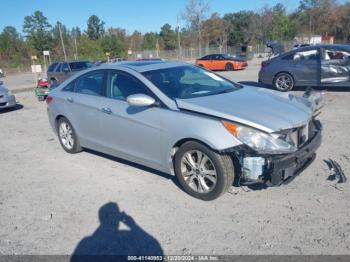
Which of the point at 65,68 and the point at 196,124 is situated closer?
the point at 196,124

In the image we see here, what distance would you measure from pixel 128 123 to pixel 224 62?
892 inches

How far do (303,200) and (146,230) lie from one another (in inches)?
72.9

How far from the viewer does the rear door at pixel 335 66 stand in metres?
10.6

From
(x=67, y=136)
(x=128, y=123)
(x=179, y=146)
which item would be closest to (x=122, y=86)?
(x=128, y=123)

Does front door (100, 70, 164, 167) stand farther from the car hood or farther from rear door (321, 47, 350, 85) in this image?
A: rear door (321, 47, 350, 85)

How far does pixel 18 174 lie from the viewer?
552cm

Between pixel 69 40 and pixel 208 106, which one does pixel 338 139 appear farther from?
pixel 69 40

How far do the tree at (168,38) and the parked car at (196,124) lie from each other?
3053 inches

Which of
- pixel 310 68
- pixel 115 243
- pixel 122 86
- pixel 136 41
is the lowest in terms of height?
pixel 115 243

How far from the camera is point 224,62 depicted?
2634 cm

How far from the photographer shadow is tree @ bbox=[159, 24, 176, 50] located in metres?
79.4

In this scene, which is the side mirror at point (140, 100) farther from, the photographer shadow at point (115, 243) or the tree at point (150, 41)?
the tree at point (150, 41)

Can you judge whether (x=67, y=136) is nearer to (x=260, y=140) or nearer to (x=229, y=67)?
(x=260, y=140)

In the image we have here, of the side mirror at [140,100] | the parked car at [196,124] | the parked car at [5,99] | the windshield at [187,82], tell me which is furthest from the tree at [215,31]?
the side mirror at [140,100]
